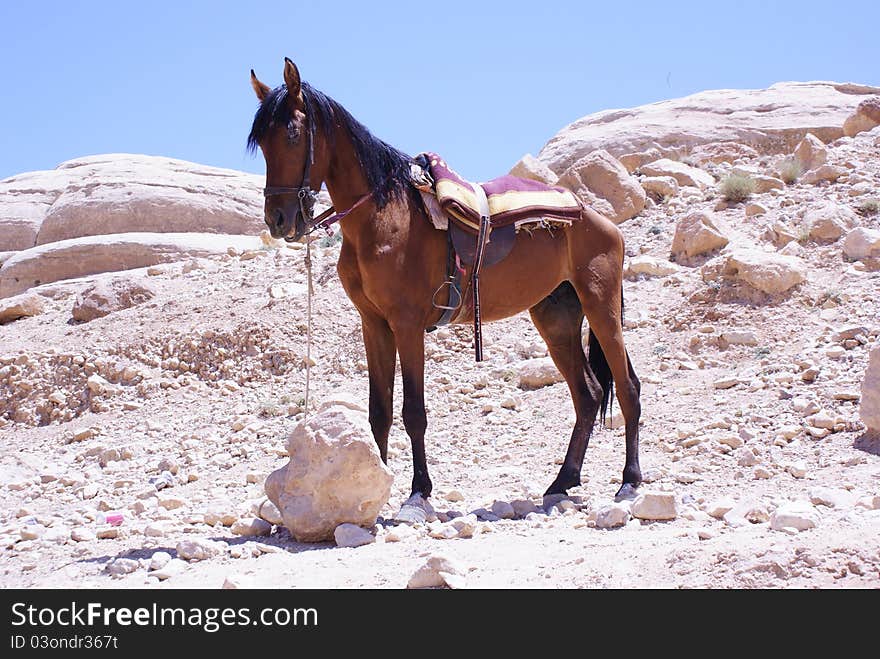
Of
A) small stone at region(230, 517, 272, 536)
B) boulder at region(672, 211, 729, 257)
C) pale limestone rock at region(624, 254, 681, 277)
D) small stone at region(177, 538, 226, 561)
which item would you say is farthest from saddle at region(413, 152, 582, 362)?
boulder at region(672, 211, 729, 257)

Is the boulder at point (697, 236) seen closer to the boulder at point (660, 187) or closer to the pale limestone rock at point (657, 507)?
the boulder at point (660, 187)

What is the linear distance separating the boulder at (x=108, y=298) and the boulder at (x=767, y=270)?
26.0ft

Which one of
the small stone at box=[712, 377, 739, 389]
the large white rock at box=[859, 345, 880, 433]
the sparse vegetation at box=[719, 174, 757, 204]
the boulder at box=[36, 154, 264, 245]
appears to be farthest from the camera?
the boulder at box=[36, 154, 264, 245]

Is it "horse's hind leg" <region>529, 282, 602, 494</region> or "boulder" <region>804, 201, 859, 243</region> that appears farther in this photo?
"boulder" <region>804, 201, 859, 243</region>

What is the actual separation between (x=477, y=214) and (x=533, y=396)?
139 inches

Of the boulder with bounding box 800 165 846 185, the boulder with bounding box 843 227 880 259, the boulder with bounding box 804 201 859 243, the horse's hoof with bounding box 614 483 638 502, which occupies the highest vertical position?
the boulder with bounding box 800 165 846 185

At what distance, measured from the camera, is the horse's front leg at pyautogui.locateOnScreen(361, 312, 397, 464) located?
19.0 feet

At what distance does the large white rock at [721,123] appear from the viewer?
1580 centimetres

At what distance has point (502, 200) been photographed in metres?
6.22

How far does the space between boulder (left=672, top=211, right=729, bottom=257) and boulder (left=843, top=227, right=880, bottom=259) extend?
1.56 meters

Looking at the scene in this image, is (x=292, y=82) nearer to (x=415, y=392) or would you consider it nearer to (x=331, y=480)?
(x=415, y=392)

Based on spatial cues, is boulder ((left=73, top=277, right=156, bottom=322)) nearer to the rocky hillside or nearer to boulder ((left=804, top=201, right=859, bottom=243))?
the rocky hillside

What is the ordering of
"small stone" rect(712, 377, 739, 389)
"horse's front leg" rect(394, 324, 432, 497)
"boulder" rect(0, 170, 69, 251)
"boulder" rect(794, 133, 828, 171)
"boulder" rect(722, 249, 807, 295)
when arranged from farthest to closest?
1. "boulder" rect(0, 170, 69, 251)
2. "boulder" rect(794, 133, 828, 171)
3. "boulder" rect(722, 249, 807, 295)
4. "small stone" rect(712, 377, 739, 389)
5. "horse's front leg" rect(394, 324, 432, 497)

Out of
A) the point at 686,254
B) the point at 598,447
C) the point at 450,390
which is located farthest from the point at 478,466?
the point at 686,254
